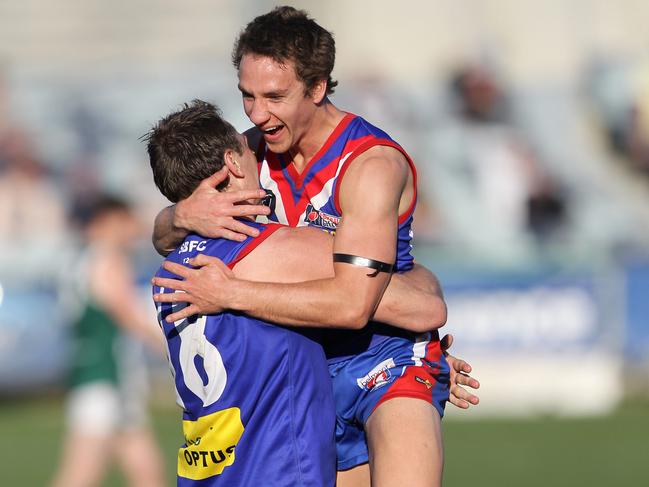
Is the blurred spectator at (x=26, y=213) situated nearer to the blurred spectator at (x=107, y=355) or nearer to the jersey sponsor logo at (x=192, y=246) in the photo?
the blurred spectator at (x=107, y=355)

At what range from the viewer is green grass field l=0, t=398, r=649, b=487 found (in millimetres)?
10773

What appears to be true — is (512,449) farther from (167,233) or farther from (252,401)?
(252,401)

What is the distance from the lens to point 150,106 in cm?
1981

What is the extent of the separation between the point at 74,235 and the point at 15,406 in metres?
2.44

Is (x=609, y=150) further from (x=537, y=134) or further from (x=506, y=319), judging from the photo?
(x=506, y=319)

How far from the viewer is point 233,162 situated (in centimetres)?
464

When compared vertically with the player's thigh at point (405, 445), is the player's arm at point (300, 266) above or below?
above

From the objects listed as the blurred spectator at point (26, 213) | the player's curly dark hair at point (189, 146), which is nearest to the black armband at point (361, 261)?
the player's curly dark hair at point (189, 146)

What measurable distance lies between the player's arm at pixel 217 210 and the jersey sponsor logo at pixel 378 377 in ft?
3.19

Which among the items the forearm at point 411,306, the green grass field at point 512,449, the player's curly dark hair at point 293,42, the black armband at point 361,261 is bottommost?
the green grass field at point 512,449

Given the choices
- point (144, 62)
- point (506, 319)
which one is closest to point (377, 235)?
point (506, 319)

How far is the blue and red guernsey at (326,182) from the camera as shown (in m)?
5.08

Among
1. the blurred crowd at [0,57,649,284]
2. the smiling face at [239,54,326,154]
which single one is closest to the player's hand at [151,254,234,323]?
the smiling face at [239,54,326,154]

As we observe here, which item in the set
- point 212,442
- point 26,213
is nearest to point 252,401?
point 212,442
